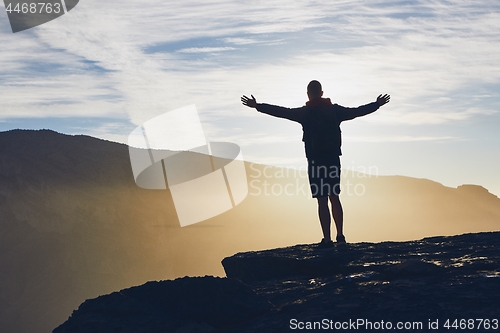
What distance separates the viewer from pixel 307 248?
923 cm

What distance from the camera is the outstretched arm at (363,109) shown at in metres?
8.98

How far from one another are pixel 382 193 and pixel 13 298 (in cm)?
6978

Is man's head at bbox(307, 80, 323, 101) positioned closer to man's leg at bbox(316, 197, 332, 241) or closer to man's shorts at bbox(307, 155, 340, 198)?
man's shorts at bbox(307, 155, 340, 198)

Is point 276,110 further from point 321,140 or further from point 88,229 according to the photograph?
point 88,229

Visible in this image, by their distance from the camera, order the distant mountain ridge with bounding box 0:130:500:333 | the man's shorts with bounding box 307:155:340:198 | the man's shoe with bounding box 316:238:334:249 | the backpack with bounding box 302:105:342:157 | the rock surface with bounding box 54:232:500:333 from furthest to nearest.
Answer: the distant mountain ridge with bounding box 0:130:500:333 → the man's shoe with bounding box 316:238:334:249 → the man's shorts with bounding box 307:155:340:198 → the backpack with bounding box 302:105:342:157 → the rock surface with bounding box 54:232:500:333

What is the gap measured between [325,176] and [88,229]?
50.5m

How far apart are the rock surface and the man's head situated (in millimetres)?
2846

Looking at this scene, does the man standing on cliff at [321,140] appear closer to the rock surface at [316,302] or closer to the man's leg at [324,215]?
the man's leg at [324,215]

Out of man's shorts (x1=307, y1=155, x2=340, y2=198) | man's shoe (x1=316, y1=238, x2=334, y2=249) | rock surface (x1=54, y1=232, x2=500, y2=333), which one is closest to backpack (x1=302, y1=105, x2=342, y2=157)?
man's shorts (x1=307, y1=155, x2=340, y2=198)

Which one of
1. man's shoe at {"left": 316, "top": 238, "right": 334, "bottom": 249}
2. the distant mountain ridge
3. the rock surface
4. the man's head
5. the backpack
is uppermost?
the man's head

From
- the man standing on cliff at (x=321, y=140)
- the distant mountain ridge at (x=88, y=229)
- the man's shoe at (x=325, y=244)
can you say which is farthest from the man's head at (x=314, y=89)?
the distant mountain ridge at (x=88, y=229)

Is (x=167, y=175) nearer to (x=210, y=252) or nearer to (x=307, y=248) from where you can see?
(x=210, y=252)

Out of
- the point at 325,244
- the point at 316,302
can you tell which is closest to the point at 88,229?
the point at 325,244

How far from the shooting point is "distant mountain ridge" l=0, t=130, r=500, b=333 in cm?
4984
